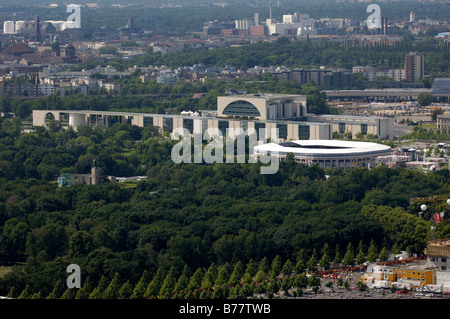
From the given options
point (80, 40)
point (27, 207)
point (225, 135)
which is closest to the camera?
point (27, 207)

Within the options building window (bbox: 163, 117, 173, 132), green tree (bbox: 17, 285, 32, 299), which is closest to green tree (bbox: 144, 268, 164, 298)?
green tree (bbox: 17, 285, 32, 299)

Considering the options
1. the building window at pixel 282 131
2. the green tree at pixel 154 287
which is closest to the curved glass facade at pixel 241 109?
the building window at pixel 282 131

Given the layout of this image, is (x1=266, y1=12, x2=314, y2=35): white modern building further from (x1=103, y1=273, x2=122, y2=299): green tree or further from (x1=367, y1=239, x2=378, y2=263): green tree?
(x1=103, y1=273, x2=122, y2=299): green tree

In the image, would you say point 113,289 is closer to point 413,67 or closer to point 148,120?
point 148,120

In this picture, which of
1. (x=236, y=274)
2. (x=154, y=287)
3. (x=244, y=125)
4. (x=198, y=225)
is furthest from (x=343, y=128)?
(x=154, y=287)

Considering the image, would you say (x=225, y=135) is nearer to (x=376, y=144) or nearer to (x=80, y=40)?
(x=376, y=144)

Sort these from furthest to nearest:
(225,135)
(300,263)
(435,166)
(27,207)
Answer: (225,135) → (435,166) → (27,207) → (300,263)

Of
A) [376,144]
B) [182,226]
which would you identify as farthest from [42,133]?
[182,226]
